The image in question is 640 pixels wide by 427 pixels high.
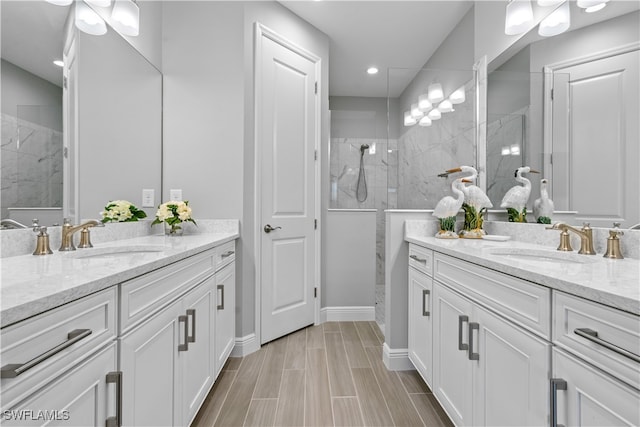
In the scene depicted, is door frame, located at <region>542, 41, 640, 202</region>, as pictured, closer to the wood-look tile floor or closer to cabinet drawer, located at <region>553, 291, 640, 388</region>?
cabinet drawer, located at <region>553, 291, 640, 388</region>

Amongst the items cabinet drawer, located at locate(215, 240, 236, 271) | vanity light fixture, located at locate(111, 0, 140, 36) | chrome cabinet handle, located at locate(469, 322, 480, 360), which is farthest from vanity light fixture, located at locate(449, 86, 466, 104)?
vanity light fixture, located at locate(111, 0, 140, 36)

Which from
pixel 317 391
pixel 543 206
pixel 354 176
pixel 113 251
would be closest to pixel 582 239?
pixel 543 206

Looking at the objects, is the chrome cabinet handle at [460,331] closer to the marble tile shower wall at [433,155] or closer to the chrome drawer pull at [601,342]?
the chrome drawer pull at [601,342]

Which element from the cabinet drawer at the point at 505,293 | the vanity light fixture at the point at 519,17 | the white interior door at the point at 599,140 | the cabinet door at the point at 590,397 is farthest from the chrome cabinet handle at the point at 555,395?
the vanity light fixture at the point at 519,17

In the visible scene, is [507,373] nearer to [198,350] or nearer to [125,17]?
[198,350]

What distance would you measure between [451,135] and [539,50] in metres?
0.87

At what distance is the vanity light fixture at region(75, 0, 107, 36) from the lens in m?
1.54

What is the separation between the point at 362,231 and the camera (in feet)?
10.3

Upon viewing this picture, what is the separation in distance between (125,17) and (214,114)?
724 millimetres

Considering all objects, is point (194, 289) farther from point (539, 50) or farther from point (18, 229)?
point (539, 50)

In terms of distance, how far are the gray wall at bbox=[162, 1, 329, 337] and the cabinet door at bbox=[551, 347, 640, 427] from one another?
75.2 inches

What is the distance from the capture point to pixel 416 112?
280 centimetres

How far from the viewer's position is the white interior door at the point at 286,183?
8.04ft

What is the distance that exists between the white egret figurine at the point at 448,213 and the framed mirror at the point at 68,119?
1.96 meters
